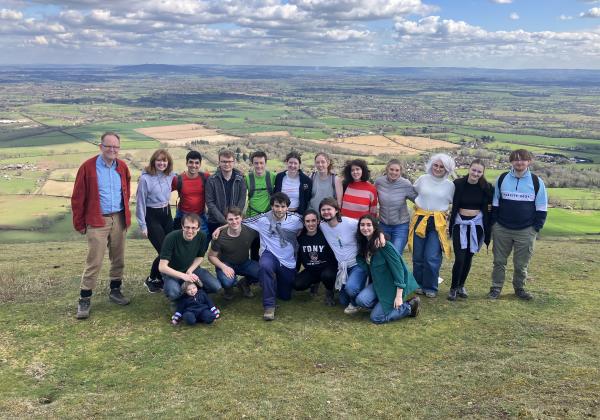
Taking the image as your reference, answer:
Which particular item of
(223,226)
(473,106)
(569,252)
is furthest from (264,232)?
(473,106)

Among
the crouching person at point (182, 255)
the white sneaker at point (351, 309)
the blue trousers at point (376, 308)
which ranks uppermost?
the crouching person at point (182, 255)

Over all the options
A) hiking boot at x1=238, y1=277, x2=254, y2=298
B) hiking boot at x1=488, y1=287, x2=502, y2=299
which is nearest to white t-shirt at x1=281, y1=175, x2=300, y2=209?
hiking boot at x1=238, y1=277, x2=254, y2=298

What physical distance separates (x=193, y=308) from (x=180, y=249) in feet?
3.72

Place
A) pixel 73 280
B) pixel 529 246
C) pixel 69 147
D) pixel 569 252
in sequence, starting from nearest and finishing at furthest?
pixel 529 246 → pixel 73 280 → pixel 569 252 → pixel 69 147

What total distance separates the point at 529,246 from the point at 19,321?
33.1 ft

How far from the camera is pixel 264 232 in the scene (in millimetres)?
9039

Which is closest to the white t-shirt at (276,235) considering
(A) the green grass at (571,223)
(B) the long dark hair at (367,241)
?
(B) the long dark hair at (367,241)

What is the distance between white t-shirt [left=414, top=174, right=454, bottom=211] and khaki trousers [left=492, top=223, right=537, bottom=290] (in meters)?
1.28

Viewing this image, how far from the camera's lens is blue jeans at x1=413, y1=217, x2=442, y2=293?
9352 millimetres

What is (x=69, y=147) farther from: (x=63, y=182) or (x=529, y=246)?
(x=529, y=246)

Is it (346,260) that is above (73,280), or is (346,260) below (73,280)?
above

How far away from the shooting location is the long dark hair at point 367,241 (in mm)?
8180

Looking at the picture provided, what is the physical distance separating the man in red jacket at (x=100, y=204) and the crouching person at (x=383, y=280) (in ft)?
15.3

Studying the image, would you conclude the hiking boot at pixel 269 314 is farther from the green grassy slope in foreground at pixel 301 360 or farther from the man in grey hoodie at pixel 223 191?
the man in grey hoodie at pixel 223 191
